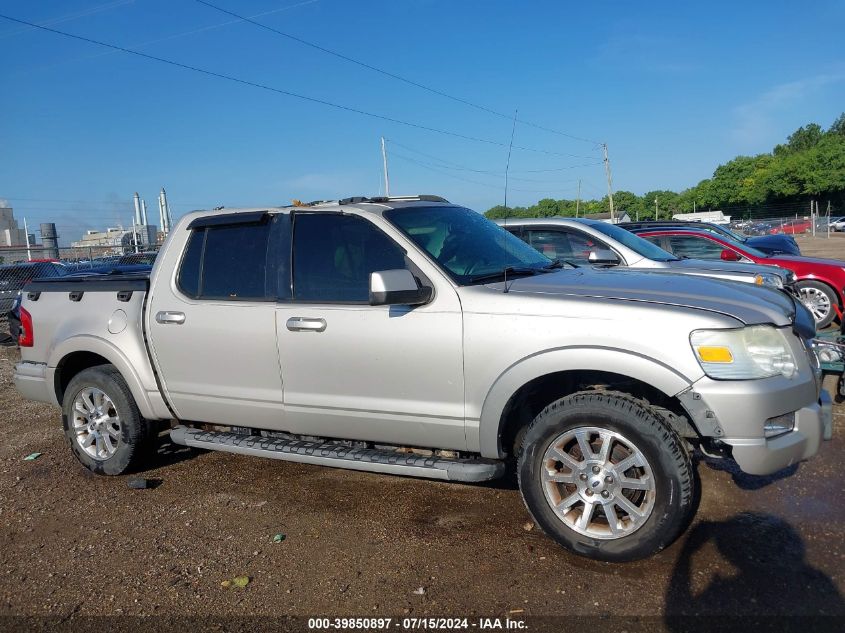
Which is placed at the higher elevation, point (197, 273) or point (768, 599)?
point (197, 273)

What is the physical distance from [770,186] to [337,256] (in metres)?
89.6

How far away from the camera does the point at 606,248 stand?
8320 mm

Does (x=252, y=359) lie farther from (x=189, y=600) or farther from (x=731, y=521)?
(x=731, y=521)

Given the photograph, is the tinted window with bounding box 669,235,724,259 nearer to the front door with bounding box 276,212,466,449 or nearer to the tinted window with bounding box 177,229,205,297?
→ the front door with bounding box 276,212,466,449

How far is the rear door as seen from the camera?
182 inches

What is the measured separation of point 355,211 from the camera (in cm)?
→ 456

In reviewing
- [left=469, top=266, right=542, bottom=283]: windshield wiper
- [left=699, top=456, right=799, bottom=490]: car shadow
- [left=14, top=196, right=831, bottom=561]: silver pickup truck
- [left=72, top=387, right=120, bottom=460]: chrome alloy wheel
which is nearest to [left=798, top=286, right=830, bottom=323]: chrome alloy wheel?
[left=699, top=456, right=799, bottom=490]: car shadow

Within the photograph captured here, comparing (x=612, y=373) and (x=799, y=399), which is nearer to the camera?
(x=799, y=399)

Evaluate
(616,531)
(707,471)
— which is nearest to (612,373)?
(616,531)

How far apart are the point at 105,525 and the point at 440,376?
243 centimetres

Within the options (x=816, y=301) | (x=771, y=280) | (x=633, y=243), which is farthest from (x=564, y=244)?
(x=816, y=301)

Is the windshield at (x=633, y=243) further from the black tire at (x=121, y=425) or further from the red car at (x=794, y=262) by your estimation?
the black tire at (x=121, y=425)

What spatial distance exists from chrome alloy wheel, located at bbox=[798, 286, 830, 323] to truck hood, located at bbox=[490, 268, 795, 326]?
7.19 metres

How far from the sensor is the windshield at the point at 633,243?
835cm
